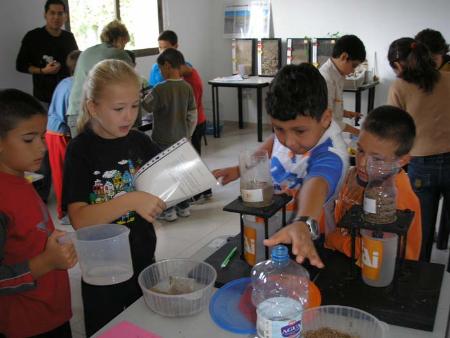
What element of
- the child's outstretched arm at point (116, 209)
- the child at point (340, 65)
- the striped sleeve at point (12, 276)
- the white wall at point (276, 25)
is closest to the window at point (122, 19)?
the white wall at point (276, 25)

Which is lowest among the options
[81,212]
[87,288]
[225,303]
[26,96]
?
[87,288]

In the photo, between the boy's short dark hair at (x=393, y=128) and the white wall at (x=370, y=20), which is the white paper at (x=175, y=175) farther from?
the white wall at (x=370, y=20)

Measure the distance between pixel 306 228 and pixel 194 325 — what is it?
351 mm

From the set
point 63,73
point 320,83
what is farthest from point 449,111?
point 63,73

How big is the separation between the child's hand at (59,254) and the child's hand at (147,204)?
20cm

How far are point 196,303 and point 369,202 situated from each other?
486 millimetres

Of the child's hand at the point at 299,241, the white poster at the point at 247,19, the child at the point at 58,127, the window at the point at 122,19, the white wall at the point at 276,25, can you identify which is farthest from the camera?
the white poster at the point at 247,19

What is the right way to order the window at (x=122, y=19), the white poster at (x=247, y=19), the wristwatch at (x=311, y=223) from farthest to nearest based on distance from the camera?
1. the white poster at (x=247, y=19)
2. the window at (x=122, y=19)
3. the wristwatch at (x=311, y=223)

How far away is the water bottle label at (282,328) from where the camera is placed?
0.84 metres

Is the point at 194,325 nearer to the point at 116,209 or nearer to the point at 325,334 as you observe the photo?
the point at 325,334

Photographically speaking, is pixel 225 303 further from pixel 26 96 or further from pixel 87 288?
pixel 26 96

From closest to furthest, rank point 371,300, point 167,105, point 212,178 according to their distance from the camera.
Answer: point 371,300, point 212,178, point 167,105

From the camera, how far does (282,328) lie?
0.84 metres

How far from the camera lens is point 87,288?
56.3 inches
